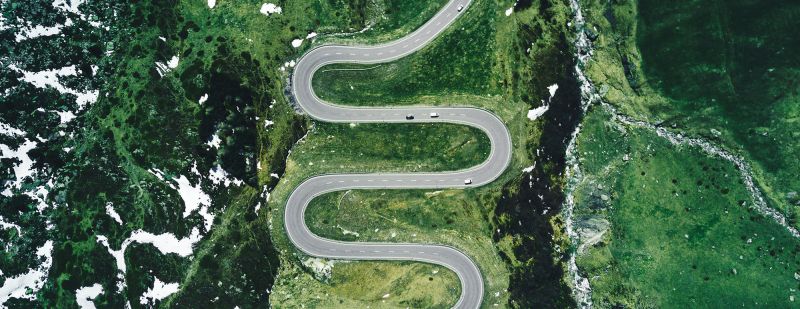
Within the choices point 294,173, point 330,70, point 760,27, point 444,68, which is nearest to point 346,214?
point 294,173

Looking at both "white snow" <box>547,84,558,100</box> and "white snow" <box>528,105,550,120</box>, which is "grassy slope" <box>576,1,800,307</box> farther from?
"white snow" <box>528,105,550,120</box>

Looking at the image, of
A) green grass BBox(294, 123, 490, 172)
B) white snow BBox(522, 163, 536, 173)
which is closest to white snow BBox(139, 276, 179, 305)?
green grass BBox(294, 123, 490, 172)

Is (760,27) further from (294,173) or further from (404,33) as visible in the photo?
(294,173)

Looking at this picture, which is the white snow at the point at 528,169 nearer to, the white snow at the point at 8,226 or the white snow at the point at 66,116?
the white snow at the point at 66,116

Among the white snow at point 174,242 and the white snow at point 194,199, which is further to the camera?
the white snow at point 174,242

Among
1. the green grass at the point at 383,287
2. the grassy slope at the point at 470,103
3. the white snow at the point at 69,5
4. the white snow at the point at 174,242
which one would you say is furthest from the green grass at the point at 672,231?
the white snow at the point at 69,5
